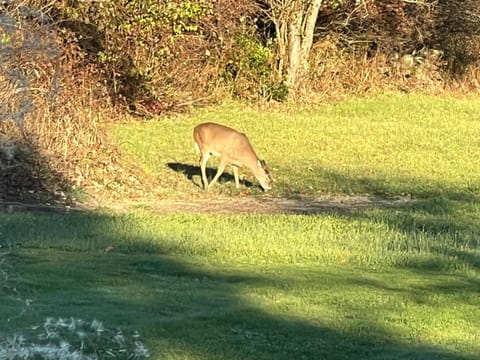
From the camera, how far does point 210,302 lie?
30.8ft

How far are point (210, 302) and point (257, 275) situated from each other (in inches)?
78.8

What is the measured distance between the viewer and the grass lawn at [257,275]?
794 centimetres

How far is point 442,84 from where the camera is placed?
39.5 m

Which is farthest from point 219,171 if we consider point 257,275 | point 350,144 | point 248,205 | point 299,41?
point 299,41

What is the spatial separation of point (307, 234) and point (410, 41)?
2565cm

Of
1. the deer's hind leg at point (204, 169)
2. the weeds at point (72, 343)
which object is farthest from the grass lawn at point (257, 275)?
the deer's hind leg at point (204, 169)

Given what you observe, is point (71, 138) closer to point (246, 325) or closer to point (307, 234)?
point (307, 234)

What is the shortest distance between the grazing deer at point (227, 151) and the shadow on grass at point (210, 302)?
28.6 ft

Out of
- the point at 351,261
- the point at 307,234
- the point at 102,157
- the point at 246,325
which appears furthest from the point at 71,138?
the point at 246,325

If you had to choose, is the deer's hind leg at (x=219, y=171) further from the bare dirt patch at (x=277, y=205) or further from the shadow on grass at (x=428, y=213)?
the shadow on grass at (x=428, y=213)

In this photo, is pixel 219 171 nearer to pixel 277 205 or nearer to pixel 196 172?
pixel 196 172

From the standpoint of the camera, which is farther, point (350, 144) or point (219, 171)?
point (350, 144)

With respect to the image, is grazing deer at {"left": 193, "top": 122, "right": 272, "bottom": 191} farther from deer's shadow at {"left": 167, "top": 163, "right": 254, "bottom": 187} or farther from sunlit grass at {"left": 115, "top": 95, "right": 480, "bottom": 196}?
deer's shadow at {"left": 167, "top": 163, "right": 254, "bottom": 187}

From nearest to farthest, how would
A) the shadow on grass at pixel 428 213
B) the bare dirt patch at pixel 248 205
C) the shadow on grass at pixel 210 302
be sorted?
the shadow on grass at pixel 210 302
the shadow on grass at pixel 428 213
the bare dirt patch at pixel 248 205
